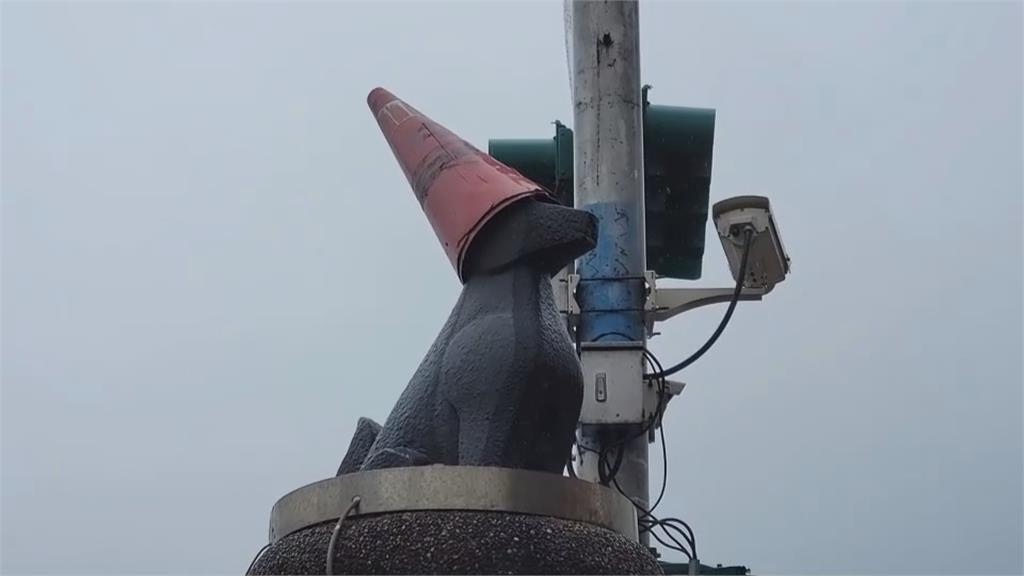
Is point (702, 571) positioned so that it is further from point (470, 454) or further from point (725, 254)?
point (470, 454)

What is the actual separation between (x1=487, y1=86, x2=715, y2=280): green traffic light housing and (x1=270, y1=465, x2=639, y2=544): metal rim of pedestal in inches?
210

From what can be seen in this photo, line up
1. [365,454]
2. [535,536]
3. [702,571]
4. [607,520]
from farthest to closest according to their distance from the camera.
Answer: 1. [702,571]
2. [365,454]
3. [607,520]
4. [535,536]

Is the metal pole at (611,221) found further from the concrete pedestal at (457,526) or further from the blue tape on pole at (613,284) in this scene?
the concrete pedestal at (457,526)

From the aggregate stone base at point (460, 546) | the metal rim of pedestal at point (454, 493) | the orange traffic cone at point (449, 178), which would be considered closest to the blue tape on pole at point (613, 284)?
the orange traffic cone at point (449, 178)

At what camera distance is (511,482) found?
3506 millimetres

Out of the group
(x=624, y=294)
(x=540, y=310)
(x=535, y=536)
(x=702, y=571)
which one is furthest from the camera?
(x=624, y=294)

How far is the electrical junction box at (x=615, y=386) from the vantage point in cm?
782

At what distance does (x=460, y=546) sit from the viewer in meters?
3.41

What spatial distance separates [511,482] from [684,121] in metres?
5.72

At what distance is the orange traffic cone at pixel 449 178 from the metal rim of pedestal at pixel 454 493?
933 mm

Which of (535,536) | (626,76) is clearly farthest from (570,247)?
(626,76)

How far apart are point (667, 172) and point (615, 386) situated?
1930mm

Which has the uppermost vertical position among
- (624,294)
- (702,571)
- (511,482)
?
(624,294)

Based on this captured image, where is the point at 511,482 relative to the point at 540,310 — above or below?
below
